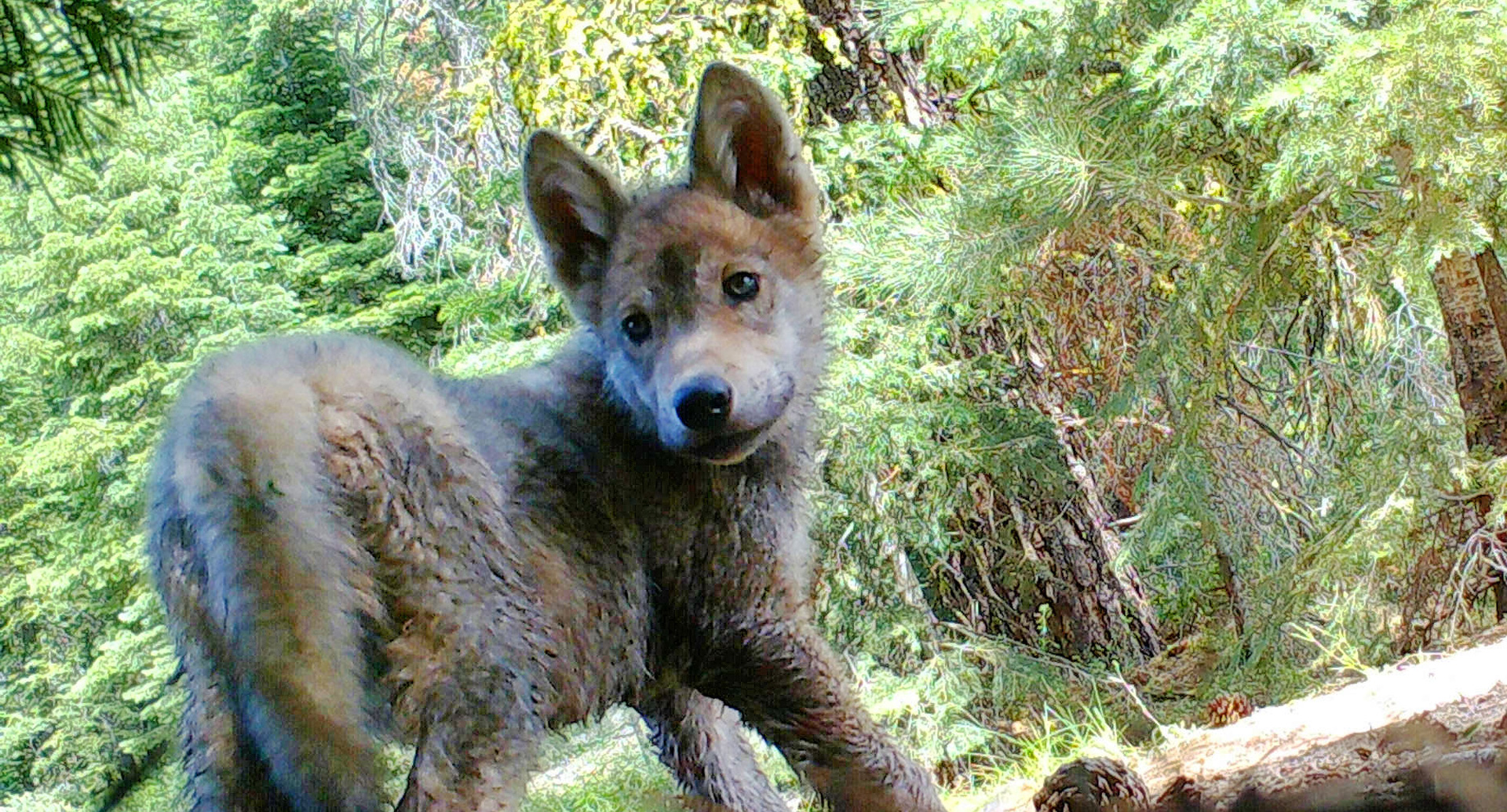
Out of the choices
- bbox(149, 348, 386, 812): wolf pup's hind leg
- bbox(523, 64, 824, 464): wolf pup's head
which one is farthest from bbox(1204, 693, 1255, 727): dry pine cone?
bbox(149, 348, 386, 812): wolf pup's hind leg

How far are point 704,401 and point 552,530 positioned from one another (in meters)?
0.27

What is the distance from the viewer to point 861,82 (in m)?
3.45

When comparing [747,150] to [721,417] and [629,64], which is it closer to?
[721,417]

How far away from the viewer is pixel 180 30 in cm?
145

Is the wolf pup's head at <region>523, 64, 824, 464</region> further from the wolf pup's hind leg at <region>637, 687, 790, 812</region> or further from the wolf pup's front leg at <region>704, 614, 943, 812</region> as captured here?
the wolf pup's hind leg at <region>637, 687, 790, 812</region>

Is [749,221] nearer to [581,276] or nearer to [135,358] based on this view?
[581,276]

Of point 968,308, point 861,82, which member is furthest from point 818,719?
point 861,82

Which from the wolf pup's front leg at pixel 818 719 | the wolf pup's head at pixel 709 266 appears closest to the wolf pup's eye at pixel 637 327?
the wolf pup's head at pixel 709 266

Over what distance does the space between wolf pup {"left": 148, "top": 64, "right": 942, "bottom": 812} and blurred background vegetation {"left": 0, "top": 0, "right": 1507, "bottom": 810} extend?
0.69 feet

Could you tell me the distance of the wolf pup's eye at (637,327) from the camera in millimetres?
1702

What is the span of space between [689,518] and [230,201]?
1424mm

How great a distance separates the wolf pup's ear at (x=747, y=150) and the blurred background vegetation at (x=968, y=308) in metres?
0.52

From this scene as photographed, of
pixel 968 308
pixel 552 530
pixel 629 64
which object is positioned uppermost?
pixel 629 64

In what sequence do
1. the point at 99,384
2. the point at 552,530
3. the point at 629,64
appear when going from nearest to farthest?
the point at 552,530, the point at 99,384, the point at 629,64
